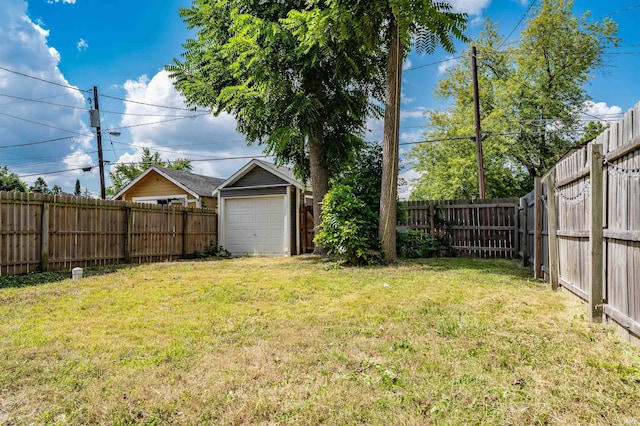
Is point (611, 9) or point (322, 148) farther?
point (611, 9)

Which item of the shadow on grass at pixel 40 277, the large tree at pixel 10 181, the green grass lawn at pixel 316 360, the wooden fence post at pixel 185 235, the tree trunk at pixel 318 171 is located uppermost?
the large tree at pixel 10 181

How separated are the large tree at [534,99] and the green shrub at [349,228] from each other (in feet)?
41.4

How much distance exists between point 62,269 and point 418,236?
31.0 ft

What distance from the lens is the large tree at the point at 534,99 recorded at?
19.0m

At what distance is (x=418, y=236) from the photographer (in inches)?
436

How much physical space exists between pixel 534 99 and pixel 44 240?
21.9m

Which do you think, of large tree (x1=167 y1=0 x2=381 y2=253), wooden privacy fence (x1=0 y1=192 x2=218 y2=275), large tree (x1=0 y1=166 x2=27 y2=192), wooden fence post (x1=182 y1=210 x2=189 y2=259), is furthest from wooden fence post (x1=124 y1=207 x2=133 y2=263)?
large tree (x1=0 y1=166 x2=27 y2=192)

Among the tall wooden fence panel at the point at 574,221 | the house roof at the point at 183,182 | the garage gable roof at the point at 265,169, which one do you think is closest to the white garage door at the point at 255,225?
the garage gable roof at the point at 265,169

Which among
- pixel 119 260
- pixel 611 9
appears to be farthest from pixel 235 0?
pixel 611 9

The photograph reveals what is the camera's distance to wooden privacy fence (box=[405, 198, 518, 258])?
421 inches

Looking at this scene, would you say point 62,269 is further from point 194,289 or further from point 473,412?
point 473,412

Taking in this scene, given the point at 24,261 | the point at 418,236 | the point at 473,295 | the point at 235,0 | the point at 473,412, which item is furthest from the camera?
the point at 418,236

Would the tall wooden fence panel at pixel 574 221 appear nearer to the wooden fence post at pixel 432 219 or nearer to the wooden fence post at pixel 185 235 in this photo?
the wooden fence post at pixel 432 219

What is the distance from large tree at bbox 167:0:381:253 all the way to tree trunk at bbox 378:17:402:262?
87cm
